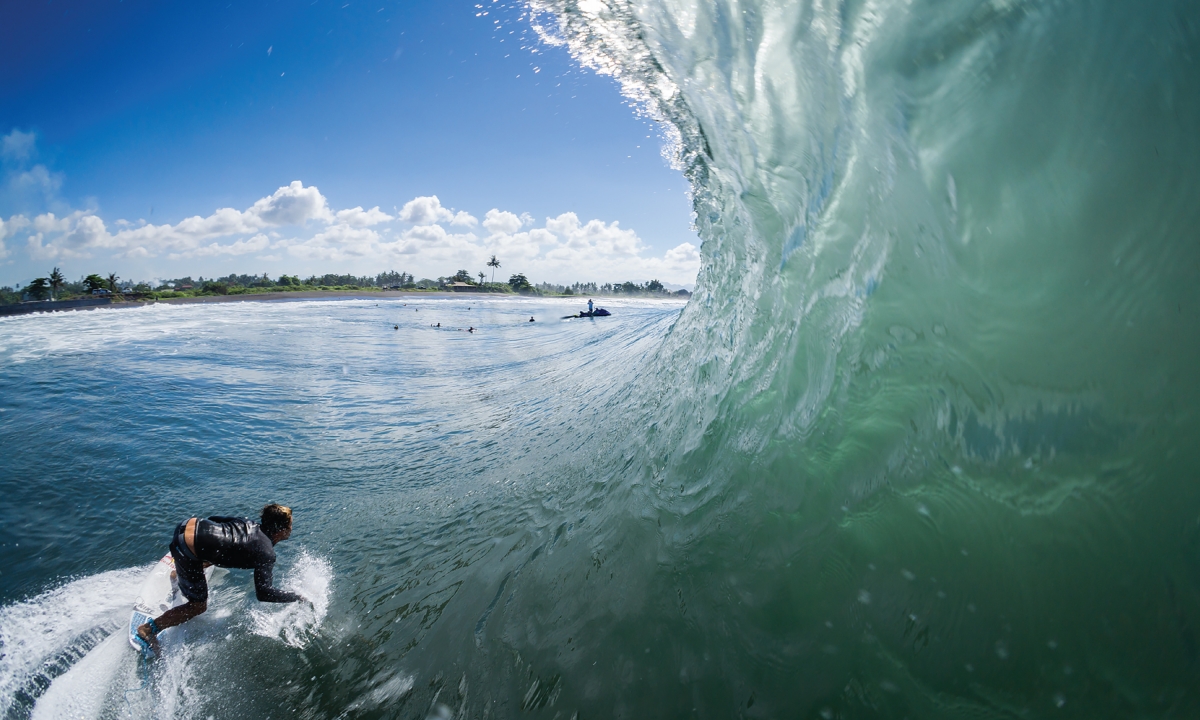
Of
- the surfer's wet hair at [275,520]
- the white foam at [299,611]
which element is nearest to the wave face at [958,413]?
the white foam at [299,611]

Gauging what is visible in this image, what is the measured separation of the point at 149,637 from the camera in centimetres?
326

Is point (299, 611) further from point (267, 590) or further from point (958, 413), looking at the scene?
point (958, 413)

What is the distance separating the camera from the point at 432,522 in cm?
→ 466

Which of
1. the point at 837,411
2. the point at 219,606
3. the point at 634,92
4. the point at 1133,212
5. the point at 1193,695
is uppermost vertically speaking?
the point at 634,92

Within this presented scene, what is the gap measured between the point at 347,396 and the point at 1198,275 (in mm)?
11822

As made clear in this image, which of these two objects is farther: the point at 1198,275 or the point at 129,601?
the point at 129,601

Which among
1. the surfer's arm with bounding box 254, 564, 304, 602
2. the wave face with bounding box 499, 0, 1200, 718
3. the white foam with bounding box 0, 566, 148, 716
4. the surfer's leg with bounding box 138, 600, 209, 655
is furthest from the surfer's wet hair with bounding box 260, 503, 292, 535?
the wave face with bounding box 499, 0, 1200, 718

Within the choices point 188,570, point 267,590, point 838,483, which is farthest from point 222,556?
point 838,483

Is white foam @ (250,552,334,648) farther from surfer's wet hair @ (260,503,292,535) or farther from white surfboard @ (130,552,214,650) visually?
white surfboard @ (130,552,214,650)

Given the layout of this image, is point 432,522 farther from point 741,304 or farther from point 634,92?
point 634,92

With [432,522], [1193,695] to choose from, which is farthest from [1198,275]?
[432,522]

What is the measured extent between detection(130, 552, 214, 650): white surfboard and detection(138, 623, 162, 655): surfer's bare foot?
0.03 m

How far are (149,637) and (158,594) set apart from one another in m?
0.57

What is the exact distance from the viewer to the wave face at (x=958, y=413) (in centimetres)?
180
